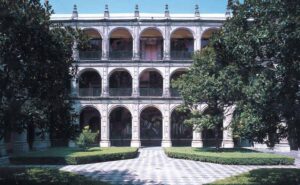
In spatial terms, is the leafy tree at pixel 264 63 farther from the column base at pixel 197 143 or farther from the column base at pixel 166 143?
the column base at pixel 166 143

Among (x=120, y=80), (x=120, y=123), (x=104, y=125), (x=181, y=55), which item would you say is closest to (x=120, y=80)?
(x=120, y=80)

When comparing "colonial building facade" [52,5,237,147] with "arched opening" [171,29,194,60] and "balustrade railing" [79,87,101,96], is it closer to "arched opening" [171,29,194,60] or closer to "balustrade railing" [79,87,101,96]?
"balustrade railing" [79,87,101,96]

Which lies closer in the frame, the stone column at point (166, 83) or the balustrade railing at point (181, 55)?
the stone column at point (166, 83)

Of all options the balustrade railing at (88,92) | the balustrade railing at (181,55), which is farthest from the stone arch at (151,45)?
the balustrade railing at (88,92)

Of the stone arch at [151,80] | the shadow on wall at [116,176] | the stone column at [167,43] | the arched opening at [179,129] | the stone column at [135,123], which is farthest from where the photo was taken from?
the stone arch at [151,80]

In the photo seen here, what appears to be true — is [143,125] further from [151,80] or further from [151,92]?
[151,80]

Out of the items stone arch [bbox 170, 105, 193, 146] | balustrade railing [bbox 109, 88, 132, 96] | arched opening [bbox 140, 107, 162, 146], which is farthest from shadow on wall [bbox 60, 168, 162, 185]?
stone arch [bbox 170, 105, 193, 146]

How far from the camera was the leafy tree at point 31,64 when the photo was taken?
11484 millimetres

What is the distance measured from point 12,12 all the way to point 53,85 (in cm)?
234

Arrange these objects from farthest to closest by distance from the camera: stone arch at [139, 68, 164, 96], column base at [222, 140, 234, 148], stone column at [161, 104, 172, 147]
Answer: stone arch at [139, 68, 164, 96] < stone column at [161, 104, 172, 147] < column base at [222, 140, 234, 148]

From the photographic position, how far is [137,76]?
3800 cm

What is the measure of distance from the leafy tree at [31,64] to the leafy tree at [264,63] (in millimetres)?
5288

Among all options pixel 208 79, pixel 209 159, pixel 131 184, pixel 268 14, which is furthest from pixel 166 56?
pixel 268 14

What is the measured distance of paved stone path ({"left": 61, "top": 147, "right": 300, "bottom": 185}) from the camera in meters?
17.3
